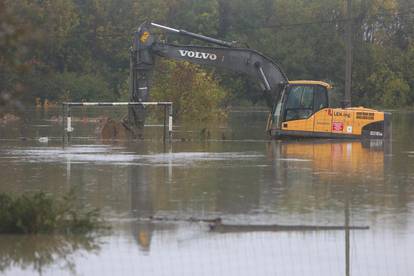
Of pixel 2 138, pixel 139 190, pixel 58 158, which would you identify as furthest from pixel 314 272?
pixel 2 138

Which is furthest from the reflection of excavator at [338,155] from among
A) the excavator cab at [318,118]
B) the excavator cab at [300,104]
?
the excavator cab at [300,104]

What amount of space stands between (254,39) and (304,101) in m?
81.5

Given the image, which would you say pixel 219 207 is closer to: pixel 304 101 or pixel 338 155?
pixel 338 155

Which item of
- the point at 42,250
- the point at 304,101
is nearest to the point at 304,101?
the point at 304,101

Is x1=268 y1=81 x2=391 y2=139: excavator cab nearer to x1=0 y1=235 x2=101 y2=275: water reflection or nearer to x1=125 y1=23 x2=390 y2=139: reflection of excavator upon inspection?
x1=125 y1=23 x2=390 y2=139: reflection of excavator

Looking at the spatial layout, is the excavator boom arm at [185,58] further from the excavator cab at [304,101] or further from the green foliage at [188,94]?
the green foliage at [188,94]

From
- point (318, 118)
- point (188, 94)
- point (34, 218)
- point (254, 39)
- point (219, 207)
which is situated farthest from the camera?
point (254, 39)

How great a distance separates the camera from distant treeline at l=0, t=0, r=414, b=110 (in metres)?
104

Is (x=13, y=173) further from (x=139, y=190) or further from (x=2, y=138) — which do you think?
(x=2, y=138)

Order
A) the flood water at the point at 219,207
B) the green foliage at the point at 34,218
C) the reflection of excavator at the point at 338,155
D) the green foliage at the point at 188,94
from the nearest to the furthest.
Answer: the flood water at the point at 219,207
the green foliage at the point at 34,218
the reflection of excavator at the point at 338,155
the green foliage at the point at 188,94

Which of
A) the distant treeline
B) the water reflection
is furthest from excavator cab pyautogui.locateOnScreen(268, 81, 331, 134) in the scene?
the distant treeline

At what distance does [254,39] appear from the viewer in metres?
116

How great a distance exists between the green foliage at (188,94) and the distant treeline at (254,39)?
1488 inches

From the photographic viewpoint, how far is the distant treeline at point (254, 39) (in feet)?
342
